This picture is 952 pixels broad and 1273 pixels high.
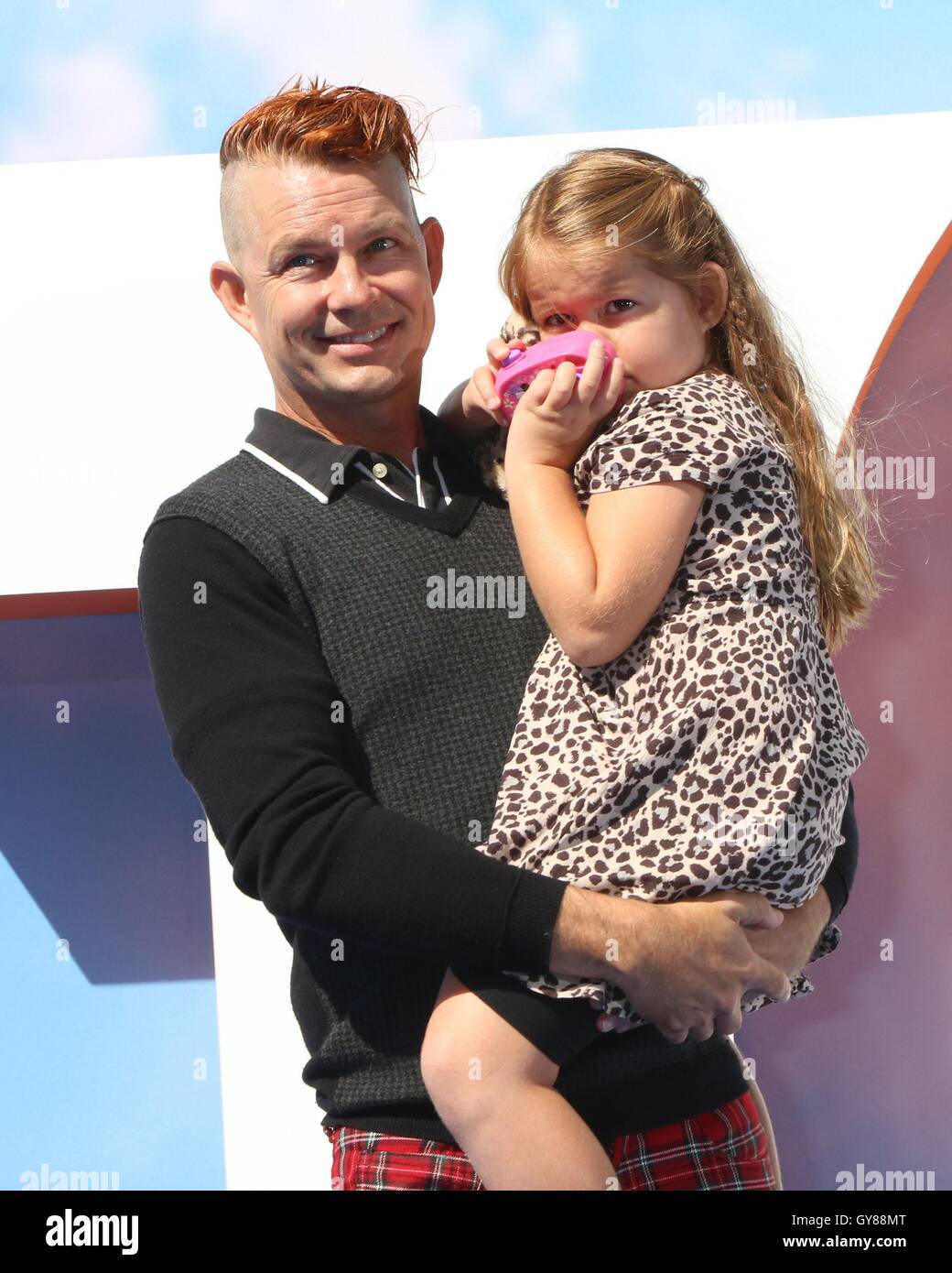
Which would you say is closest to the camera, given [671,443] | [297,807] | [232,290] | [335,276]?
[297,807]

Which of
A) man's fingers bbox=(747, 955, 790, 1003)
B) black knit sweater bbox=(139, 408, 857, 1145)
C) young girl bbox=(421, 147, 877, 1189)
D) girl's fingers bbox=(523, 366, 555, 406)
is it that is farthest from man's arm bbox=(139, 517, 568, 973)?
girl's fingers bbox=(523, 366, 555, 406)

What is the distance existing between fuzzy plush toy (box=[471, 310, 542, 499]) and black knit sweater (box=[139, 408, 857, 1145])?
8 centimetres

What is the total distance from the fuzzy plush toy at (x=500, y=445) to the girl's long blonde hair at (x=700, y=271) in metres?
0.02

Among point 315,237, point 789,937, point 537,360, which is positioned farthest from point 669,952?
point 315,237

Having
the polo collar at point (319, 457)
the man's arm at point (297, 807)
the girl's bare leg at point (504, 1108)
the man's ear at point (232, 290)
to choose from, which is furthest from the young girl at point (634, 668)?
the man's ear at point (232, 290)

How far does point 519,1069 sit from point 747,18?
2.11m

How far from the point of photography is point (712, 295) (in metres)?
1.58

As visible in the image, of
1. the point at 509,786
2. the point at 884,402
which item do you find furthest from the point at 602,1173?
the point at 884,402

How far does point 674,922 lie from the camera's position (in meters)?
1.29

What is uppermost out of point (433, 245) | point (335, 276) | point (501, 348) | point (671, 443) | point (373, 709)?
point (433, 245)

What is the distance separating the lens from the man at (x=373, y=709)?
1.26 metres

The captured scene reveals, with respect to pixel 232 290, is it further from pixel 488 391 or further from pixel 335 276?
pixel 488 391

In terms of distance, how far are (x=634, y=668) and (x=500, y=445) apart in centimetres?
43

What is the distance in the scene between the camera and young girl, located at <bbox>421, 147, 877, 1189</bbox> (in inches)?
51.3
